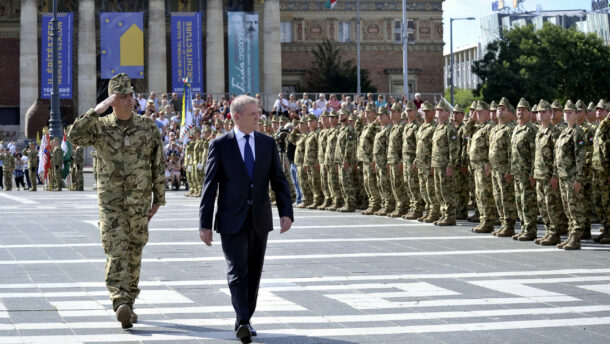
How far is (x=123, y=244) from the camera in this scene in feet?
30.9

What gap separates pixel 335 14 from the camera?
3206 inches

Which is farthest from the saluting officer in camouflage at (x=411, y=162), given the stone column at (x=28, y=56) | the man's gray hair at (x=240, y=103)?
the stone column at (x=28, y=56)

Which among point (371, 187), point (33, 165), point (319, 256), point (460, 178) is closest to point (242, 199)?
point (319, 256)

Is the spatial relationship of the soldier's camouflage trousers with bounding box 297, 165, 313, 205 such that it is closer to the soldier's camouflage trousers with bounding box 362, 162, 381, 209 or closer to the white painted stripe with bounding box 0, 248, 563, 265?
the soldier's camouflage trousers with bounding box 362, 162, 381, 209

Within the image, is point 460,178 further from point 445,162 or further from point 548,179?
point 548,179

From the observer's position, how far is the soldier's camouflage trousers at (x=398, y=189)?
2224 cm

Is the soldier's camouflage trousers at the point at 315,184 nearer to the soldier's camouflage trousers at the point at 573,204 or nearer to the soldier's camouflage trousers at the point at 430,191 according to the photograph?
the soldier's camouflage trousers at the point at 430,191

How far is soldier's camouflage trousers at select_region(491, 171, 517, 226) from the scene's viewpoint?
58.2ft

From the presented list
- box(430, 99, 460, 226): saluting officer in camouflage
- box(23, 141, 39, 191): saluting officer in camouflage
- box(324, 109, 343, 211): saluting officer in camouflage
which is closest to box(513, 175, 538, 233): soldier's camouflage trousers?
box(430, 99, 460, 226): saluting officer in camouflage

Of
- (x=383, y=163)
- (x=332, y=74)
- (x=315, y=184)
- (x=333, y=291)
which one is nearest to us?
(x=333, y=291)

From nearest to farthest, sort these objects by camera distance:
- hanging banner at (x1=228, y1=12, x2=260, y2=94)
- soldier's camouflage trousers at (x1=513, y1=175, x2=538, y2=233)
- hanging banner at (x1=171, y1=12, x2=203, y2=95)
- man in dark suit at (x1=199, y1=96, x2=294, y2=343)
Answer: man in dark suit at (x1=199, y1=96, x2=294, y2=343)
soldier's camouflage trousers at (x1=513, y1=175, x2=538, y2=233)
hanging banner at (x1=171, y1=12, x2=203, y2=95)
hanging banner at (x1=228, y1=12, x2=260, y2=94)

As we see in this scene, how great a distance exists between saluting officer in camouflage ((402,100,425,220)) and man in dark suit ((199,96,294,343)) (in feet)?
41.2

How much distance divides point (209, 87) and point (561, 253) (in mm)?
55304

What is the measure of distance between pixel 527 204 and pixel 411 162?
179 inches
